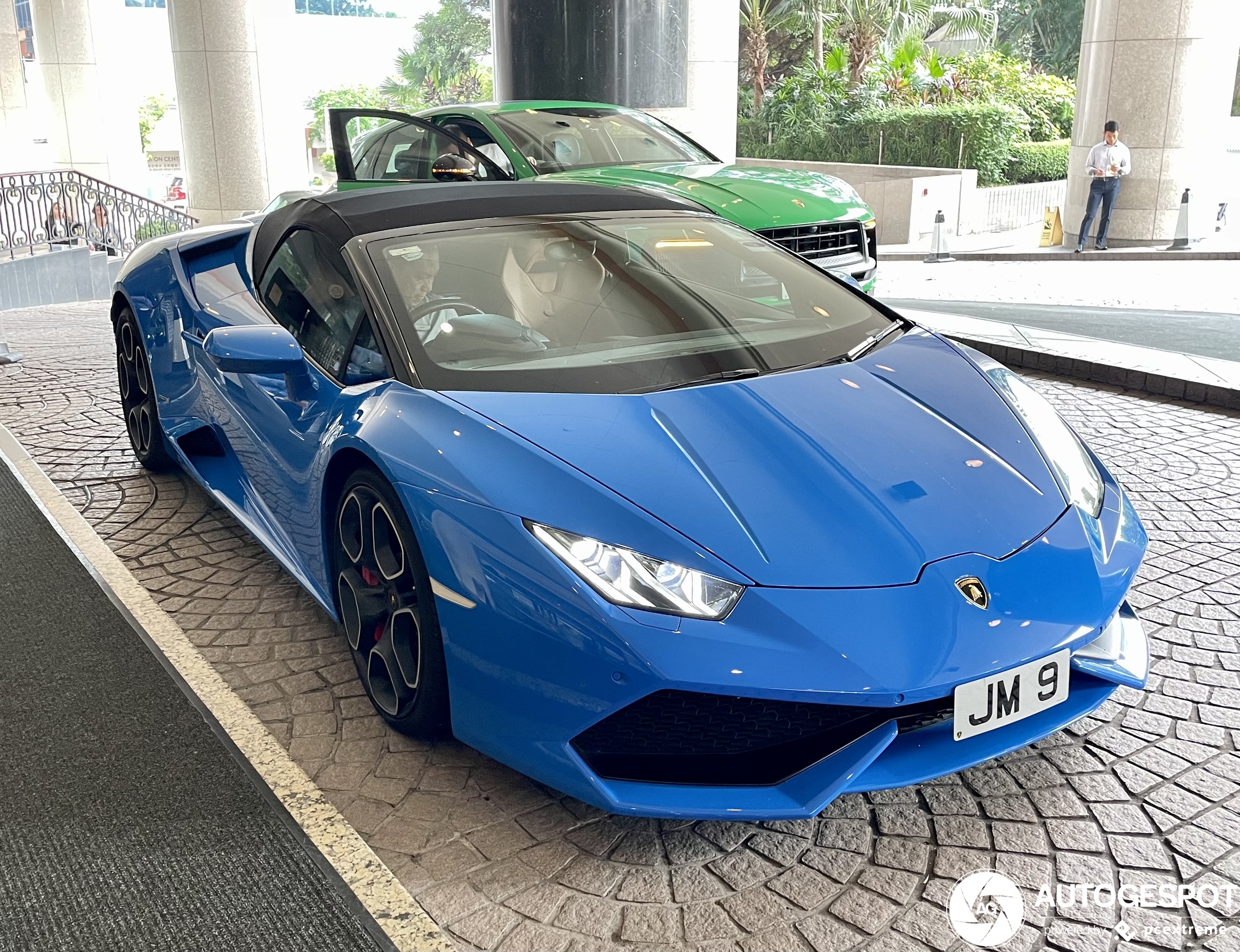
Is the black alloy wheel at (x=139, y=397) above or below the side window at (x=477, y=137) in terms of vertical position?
below

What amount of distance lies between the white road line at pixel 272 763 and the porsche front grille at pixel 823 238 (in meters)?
3.93

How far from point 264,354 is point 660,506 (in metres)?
1.34

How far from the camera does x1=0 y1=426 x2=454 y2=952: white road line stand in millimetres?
2209

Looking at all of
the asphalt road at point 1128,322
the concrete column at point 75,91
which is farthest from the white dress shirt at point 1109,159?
the concrete column at point 75,91

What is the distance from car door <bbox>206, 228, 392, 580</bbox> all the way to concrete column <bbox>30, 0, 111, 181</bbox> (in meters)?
27.3

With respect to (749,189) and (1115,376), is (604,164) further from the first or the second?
(1115,376)

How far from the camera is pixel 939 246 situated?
16.9 m

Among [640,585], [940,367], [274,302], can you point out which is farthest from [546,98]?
[640,585]

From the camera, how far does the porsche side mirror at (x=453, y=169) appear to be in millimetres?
6828

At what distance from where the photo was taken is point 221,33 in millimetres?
16844

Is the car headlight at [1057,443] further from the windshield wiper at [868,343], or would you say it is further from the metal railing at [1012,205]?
the metal railing at [1012,205]

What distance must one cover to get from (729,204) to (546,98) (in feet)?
14.4

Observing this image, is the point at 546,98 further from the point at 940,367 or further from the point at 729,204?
the point at 940,367

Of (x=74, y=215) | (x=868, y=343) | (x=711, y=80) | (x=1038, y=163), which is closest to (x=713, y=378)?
(x=868, y=343)
